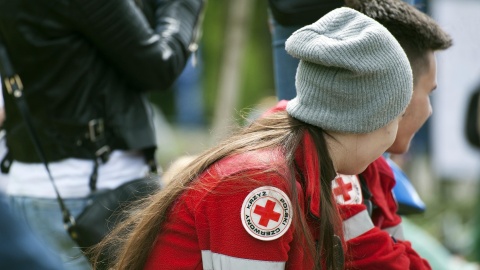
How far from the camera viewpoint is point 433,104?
7.49m

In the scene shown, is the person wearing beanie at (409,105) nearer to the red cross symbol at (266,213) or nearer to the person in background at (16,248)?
the red cross symbol at (266,213)

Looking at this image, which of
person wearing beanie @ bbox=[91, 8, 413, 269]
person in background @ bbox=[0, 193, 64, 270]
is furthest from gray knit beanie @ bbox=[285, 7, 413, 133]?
person in background @ bbox=[0, 193, 64, 270]

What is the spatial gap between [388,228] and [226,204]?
807 millimetres

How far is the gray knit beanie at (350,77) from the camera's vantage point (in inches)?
88.2

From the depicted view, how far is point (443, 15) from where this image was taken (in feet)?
23.2

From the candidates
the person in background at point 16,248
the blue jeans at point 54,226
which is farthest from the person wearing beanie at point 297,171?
the blue jeans at point 54,226

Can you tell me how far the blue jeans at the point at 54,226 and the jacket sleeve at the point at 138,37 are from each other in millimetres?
488

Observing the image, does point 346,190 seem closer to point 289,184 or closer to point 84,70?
point 289,184

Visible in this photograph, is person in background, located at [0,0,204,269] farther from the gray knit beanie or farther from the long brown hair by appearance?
the gray knit beanie

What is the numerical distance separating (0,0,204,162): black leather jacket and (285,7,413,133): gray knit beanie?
0.87 meters

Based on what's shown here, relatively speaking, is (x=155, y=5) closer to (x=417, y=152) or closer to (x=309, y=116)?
(x=309, y=116)

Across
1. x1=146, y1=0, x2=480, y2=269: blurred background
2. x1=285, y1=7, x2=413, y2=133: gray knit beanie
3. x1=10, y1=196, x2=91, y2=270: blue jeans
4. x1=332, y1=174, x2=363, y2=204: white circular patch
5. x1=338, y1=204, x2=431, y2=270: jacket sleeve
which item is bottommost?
x1=146, y1=0, x2=480, y2=269: blurred background

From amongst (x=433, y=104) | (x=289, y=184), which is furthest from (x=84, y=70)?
(x=433, y=104)

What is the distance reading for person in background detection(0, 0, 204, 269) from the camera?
3.03 meters
